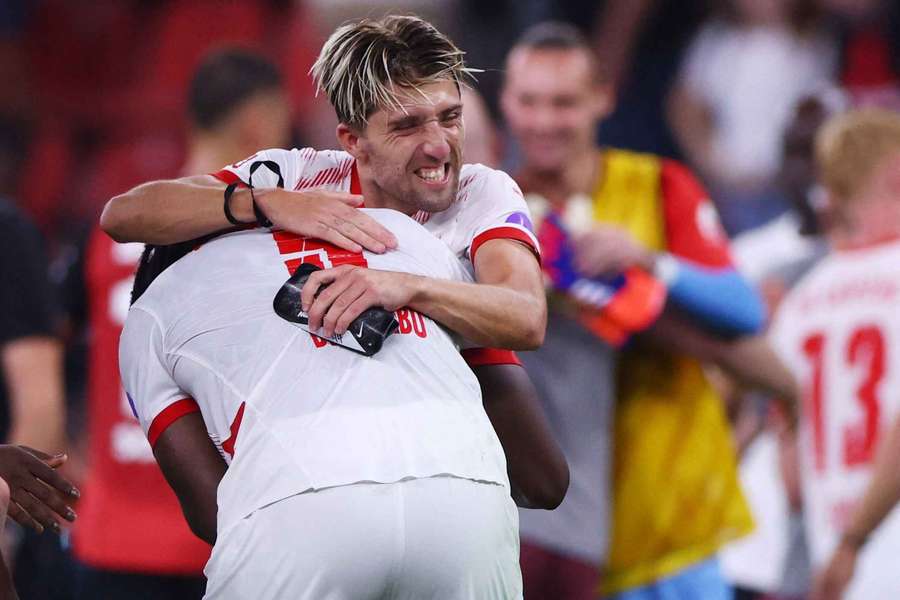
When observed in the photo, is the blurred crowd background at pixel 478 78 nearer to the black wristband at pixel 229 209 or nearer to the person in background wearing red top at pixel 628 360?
the person in background wearing red top at pixel 628 360

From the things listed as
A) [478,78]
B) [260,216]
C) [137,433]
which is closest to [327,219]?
[260,216]

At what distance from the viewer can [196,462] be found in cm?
275

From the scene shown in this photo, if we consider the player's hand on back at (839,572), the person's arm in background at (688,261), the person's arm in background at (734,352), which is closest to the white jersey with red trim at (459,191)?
the person's arm in background at (688,261)

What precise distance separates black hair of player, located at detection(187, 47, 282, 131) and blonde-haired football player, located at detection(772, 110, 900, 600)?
195 cm

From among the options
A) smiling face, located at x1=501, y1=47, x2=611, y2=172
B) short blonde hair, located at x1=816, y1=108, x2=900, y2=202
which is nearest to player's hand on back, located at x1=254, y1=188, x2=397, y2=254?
smiling face, located at x1=501, y1=47, x2=611, y2=172

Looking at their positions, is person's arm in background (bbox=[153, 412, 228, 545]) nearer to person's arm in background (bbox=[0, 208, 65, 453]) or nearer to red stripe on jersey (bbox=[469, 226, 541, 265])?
red stripe on jersey (bbox=[469, 226, 541, 265])

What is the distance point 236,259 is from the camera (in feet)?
9.01

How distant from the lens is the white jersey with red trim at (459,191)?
2.90 metres

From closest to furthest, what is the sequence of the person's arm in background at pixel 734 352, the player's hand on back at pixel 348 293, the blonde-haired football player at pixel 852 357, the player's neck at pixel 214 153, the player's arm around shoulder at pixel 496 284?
the player's hand on back at pixel 348 293
the player's arm around shoulder at pixel 496 284
the person's arm in background at pixel 734 352
the player's neck at pixel 214 153
the blonde-haired football player at pixel 852 357

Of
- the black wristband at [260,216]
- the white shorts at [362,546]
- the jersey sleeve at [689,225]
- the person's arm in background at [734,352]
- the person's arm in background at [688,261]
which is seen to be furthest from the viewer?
the jersey sleeve at [689,225]

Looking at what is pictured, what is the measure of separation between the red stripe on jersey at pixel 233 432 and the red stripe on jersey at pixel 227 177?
1.75 ft

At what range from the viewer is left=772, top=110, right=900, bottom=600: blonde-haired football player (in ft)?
16.5

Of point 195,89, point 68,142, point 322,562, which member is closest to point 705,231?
point 195,89

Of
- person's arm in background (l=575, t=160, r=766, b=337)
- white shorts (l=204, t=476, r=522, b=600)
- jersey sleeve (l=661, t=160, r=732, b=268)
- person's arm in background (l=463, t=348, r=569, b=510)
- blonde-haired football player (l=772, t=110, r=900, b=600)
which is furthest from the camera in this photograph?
blonde-haired football player (l=772, t=110, r=900, b=600)
